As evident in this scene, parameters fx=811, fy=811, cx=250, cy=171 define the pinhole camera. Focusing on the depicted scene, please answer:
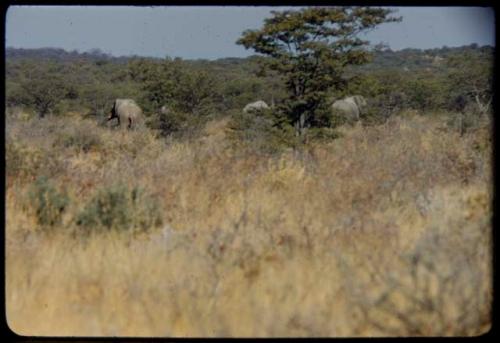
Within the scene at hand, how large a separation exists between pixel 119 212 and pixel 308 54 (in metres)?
6.33

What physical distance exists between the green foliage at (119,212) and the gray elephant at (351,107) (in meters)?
5.86

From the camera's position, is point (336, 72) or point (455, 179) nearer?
point (455, 179)

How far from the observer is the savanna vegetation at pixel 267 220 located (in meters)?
4.71

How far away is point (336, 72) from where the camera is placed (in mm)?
11859

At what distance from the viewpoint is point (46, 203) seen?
630cm

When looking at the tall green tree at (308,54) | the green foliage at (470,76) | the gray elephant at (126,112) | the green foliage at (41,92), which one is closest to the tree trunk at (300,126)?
the tall green tree at (308,54)

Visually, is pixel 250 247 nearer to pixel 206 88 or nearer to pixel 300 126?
pixel 300 126

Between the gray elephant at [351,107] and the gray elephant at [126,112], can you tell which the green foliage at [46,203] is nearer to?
the gray elephant at [351,107]

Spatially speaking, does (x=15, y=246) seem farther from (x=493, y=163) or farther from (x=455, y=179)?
(x=455, y=179)

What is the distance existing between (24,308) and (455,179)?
4.48 m

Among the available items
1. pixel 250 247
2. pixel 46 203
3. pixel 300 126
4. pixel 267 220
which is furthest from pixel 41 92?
pixel 250 247

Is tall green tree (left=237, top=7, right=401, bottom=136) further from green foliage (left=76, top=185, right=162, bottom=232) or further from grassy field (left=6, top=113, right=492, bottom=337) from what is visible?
green foliage (left=76, top=185, right=162, bottom=232)

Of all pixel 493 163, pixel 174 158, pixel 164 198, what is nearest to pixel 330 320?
pixel 493 163

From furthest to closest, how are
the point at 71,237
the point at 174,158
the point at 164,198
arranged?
the point at 174,158
the point at 164,198
the point at 71,237
